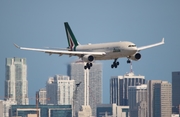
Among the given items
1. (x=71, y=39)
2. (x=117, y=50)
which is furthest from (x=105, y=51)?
(x=71, y=39)

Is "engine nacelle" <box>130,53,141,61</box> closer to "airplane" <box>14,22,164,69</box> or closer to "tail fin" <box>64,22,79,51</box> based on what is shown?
"airplane" <box>14,22,164,69</box>

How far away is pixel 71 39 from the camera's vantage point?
192 m

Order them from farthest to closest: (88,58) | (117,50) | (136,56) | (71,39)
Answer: (71,39), (88,58), (136,56), (117,50)

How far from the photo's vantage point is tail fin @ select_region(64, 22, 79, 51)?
614 ft

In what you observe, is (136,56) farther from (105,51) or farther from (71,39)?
(71,39)

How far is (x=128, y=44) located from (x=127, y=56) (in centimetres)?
237

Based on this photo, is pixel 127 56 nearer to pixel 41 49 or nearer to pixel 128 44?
pixel 128 44

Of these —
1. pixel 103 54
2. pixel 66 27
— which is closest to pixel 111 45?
pixel 103 54

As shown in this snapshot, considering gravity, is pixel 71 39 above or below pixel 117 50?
above

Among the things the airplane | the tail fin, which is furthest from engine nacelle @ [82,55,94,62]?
the tail fin

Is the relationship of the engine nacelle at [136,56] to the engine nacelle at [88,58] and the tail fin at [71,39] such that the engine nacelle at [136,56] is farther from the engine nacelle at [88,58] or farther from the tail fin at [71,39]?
the tail fin at [71,39]

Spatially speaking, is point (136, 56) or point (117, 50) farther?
point (136, 56)

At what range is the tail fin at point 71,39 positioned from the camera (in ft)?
614

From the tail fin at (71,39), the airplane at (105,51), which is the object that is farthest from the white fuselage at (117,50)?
the tail fin at (71,39)
